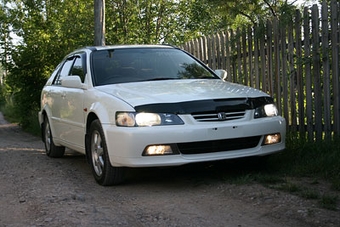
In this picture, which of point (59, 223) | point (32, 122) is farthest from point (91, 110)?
point (32, 122)

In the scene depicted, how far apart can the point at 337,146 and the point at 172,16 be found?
43.1 feet

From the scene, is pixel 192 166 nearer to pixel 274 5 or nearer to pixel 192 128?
pixel 192 128

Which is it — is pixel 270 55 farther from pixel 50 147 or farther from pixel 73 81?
pixel 50 147

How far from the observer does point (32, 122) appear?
50.8 feet

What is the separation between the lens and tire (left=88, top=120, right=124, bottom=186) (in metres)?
5.74

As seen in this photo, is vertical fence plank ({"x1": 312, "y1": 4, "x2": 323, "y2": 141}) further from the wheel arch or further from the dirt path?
the wheel arch

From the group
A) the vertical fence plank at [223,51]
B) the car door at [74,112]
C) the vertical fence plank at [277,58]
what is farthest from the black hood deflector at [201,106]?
the vertical fence plank at [223,51]

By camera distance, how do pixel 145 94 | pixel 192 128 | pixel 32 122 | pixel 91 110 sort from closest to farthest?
pixel 192 128 → pixel 145 94 → pixel 91 110 → pixel 32 122

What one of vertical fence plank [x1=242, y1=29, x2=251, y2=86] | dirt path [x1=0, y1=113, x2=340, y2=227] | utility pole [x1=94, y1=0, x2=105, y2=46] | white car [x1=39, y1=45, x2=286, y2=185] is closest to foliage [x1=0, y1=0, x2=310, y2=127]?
utility pole [x1=94, y1=0, x2=105, y2=46]

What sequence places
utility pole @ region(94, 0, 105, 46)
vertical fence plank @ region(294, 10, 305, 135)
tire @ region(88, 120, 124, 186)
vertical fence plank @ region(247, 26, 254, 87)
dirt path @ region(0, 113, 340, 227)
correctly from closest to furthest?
dirt path @ region(0, 113, 340, 227) < tire @ region(88, 120, 124, 186) < vertical fence plank @ region(294, 10, 305, 135) < vertical fence plank @ region(247, 26, 254, 87) < utility pole @ region(94, 0, 105, 46)

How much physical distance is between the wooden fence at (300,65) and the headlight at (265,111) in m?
1.60

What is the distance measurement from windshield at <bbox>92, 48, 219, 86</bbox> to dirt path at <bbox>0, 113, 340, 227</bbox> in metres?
1.20

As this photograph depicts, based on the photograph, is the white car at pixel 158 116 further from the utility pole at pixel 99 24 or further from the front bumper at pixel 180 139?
the utility pole at pixel 99 24

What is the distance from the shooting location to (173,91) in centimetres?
584
